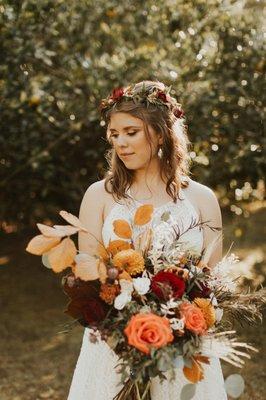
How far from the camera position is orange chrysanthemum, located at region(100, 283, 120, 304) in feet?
7.56

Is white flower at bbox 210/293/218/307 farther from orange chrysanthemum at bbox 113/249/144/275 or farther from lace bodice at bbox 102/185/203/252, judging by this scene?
lace bodice at bbox 102/185/203/252

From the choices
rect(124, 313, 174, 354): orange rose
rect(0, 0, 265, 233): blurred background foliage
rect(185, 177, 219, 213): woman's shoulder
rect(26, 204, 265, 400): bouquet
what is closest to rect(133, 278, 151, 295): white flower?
rect(26, 204, 265, 400): bouquet

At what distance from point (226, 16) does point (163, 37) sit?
0.65 m

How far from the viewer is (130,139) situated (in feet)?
9.59

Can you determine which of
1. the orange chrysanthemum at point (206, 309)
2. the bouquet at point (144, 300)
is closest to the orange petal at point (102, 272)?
the bouquet at point (144, 300)

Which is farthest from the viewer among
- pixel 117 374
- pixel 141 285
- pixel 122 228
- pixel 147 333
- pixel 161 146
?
pixel 161 146

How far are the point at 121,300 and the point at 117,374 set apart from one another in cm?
73

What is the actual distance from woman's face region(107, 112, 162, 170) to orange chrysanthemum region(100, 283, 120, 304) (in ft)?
2.68

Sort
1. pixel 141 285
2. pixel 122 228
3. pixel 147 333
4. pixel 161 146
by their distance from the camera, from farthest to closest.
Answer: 1. pixel 161 146
2. pixel 122 228
3. pixel 141 285
4. pixel 147 333

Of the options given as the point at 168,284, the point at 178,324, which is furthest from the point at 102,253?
the point at 178,324

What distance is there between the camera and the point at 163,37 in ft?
19.5

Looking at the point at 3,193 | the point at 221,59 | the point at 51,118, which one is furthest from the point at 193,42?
the point at 3,193

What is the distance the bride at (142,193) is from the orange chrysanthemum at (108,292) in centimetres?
58

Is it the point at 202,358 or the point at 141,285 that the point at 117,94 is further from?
the point at 202,358
